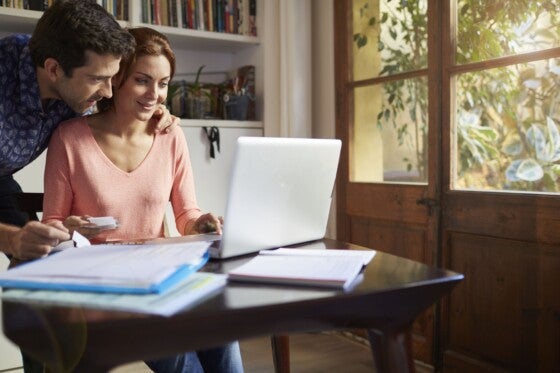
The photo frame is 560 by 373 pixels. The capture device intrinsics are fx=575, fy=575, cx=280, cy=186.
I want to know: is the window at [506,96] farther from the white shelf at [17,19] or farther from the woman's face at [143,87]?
the white shelf at [17,19]

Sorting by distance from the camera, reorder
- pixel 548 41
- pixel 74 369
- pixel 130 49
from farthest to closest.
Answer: pixel 548 41
pixel 130 49
pixel 74 369

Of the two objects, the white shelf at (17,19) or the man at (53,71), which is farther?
the white shelf at (17,19)

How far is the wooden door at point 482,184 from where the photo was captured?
1.88 metres

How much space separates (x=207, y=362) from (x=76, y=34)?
0.80 meters

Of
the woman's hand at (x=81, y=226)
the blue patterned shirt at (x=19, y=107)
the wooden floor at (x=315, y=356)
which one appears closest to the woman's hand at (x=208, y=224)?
the woman's hand at (x=81, y=226)

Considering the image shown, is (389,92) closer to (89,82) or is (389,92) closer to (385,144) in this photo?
(385,144)

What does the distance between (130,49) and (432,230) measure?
1.37m

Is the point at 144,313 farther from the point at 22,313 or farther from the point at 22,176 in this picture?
the point at 22,176

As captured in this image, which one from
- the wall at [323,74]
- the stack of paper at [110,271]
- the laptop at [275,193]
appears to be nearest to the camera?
the stack of paper at [110,271]

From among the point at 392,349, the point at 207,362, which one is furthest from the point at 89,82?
the point at 392,349

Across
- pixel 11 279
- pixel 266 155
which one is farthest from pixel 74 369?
pixel 266 155

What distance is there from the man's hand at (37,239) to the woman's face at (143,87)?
1.96ft

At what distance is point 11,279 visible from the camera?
2.44 feet

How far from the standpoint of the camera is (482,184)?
218 cm
